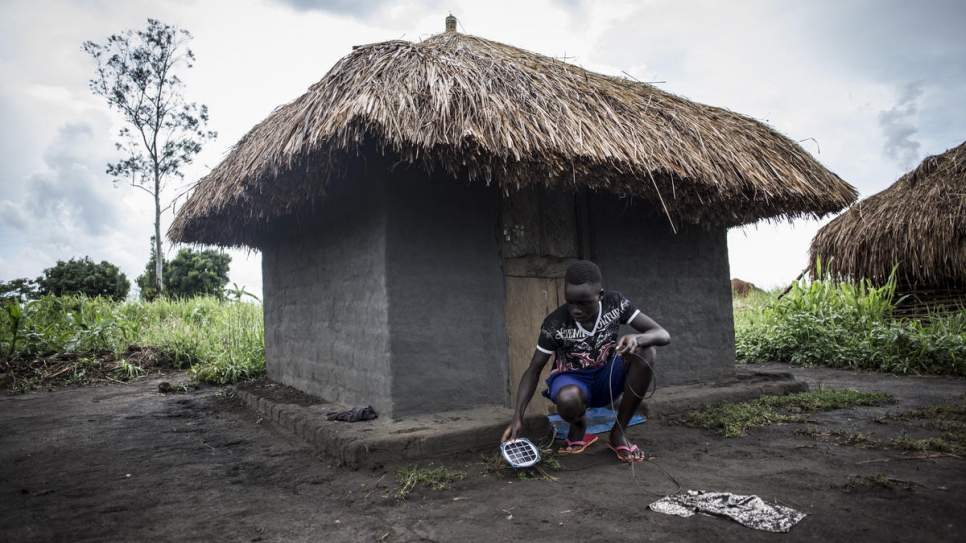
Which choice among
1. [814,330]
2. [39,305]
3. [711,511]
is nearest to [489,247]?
[711,511]

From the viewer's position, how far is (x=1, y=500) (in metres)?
2.99

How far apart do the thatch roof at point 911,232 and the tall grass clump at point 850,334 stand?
0.43m

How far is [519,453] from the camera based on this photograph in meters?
3.16

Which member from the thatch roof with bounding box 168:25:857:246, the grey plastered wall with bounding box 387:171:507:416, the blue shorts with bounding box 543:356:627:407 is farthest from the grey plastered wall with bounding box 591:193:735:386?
the blue shorts with bounding box 543:356:627:407

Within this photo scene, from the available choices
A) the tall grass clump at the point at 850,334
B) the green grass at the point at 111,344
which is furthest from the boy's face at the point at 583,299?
the tall grass clump at the point at 850,334

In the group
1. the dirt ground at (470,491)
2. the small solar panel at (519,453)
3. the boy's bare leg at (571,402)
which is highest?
the boy's bare leg at (571,402)

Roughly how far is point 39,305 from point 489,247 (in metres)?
9.19

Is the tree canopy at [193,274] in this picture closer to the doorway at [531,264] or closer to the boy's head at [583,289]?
the doorway at [531,264]

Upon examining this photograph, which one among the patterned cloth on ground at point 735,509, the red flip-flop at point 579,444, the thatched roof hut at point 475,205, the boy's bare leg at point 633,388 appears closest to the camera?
the patterned cloth on ground at point 735,509

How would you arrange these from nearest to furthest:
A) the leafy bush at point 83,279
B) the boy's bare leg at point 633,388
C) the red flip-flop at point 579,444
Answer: the boy's bare leg at point 633,388 → the red flip-flop at point 579,444 → the leafy bush at point 83,279

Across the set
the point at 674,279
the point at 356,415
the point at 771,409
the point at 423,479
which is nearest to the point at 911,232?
the point at 674,279

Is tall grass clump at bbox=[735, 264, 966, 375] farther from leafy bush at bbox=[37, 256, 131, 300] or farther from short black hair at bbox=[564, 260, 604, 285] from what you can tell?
leafy bush at bbox=[37, 256, 131, 300]

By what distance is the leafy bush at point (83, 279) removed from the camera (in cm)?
1987

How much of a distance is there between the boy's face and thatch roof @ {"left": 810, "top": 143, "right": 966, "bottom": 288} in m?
7.35
